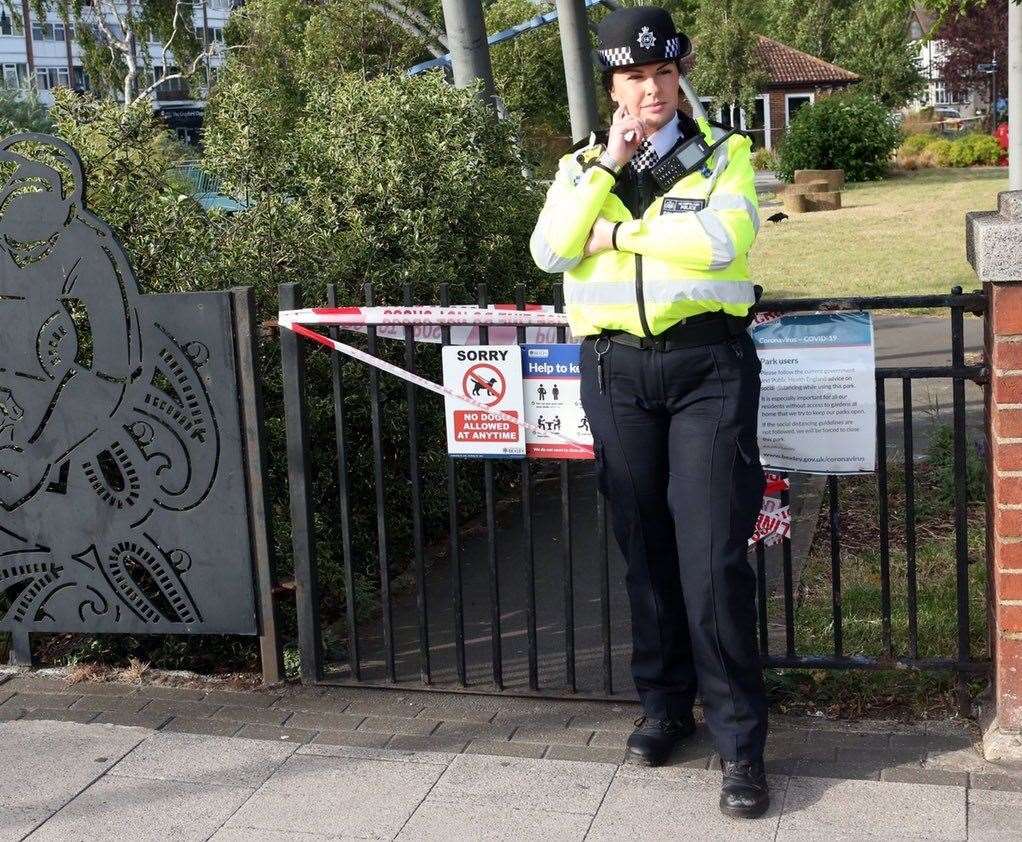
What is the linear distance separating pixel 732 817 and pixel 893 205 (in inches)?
1048

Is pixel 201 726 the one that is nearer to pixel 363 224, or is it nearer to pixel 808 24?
pixel 363 224

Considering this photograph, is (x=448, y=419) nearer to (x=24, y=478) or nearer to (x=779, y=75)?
(x=24, y=478)

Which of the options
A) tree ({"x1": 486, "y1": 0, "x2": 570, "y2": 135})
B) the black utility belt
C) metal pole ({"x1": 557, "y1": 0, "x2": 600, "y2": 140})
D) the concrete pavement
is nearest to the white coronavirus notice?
the black utility belt

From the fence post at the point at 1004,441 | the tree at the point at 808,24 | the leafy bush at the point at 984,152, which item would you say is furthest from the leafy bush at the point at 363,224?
the tree at the point at 808,24

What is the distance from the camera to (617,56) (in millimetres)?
3631

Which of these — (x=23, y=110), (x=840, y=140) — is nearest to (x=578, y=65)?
(x=23, y=110)

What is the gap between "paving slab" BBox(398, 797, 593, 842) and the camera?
3.67m

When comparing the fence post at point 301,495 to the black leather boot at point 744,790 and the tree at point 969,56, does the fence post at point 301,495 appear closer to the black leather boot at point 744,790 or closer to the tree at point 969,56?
the black leather boot at point 744,790

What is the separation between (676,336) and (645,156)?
0.50m

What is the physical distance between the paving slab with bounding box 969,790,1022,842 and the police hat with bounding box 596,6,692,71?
2162 mm

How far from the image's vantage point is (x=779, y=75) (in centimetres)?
Answer: 5956

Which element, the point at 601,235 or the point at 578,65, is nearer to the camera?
the point at 601,235

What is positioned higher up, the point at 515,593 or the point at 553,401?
the point at 553,401

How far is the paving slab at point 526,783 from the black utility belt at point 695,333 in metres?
1.27
